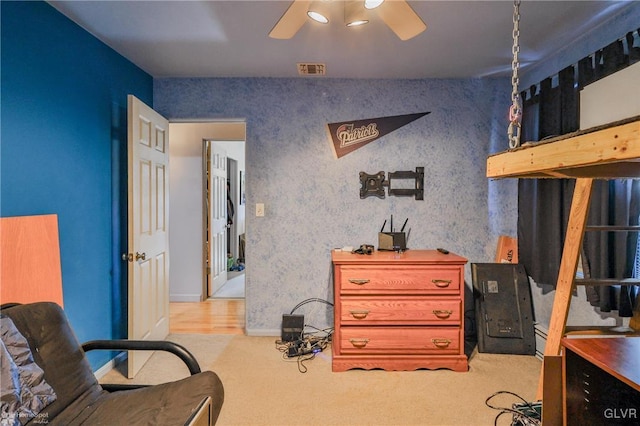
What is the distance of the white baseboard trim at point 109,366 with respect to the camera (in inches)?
97.1

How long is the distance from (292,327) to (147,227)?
60.2 inches

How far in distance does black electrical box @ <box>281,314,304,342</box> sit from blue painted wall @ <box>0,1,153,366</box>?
134 cm

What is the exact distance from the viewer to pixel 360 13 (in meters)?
1.58

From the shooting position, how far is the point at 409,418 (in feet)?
→ 6.59

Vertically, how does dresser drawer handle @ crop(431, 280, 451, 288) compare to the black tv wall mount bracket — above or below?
below

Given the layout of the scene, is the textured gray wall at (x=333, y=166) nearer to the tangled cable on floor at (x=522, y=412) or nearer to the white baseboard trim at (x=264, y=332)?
the white baseboard trim at (x=264, y=332)

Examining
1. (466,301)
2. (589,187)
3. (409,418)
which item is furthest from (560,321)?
(466,301)

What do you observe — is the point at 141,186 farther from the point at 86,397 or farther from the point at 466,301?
the point at 466,301

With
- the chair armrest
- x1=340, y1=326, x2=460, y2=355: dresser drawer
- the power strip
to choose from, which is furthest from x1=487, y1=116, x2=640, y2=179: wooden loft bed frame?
the power strip

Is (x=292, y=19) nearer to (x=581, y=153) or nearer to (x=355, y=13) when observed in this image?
(x=355, y=13)

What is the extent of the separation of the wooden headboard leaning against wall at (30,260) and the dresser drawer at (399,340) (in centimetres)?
192

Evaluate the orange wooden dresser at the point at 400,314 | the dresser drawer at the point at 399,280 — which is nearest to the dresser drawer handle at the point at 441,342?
the orange wooden dresser at the point at 400,314

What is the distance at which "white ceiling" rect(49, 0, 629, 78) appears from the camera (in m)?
2.06

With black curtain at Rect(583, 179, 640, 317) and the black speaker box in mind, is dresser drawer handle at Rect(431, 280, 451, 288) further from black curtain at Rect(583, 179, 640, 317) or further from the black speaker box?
black curtain at Rect(583, 179, 640, 317)
